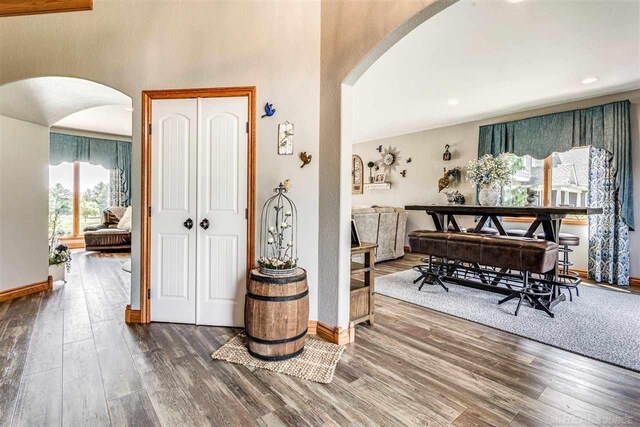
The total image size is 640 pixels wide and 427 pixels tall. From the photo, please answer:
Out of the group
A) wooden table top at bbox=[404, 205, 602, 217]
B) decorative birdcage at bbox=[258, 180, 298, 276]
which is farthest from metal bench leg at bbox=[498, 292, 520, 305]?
decorative birdcage at bbox=[258, 180, 298, 276]

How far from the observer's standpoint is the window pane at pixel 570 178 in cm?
482

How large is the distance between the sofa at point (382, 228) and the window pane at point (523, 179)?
6.20 ft

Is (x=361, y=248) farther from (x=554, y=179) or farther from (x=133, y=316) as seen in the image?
(x=554, y=179)

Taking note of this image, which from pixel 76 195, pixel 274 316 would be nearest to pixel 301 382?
pixel 274 316

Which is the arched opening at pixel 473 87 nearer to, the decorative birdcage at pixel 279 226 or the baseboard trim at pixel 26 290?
the decorative birdcage at pixel 279 226

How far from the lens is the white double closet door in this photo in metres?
2.63

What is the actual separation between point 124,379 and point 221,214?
4.29 feet

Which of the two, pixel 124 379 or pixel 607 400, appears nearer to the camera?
pixel 607 400

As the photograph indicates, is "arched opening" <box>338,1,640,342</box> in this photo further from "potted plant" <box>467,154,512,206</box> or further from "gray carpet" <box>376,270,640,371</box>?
"gray carpet" <box>376,270,640,371</box>

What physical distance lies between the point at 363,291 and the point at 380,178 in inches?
205

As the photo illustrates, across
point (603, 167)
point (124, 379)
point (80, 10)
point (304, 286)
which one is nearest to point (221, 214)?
point (304, 286)

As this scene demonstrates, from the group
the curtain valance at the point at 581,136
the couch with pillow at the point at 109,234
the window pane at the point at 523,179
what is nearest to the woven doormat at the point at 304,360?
the window pane at the point at 523,179

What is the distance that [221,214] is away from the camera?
2.65m

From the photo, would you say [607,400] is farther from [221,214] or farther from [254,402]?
[221,214]
